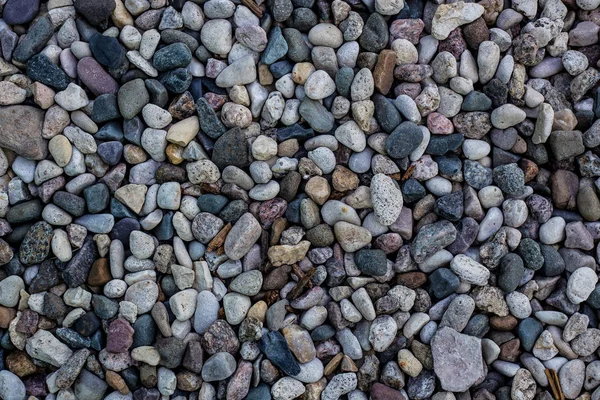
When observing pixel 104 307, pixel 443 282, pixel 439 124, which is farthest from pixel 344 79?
pixel 104 307

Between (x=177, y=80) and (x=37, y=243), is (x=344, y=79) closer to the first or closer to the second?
(x=177, y=80)

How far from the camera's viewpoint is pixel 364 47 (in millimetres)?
1314

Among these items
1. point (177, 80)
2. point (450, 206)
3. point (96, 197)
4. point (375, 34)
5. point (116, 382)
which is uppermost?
point (375, 34)

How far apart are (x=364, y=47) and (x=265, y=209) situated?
0.42 m

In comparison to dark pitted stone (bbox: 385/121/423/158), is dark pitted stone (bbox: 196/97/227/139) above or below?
below

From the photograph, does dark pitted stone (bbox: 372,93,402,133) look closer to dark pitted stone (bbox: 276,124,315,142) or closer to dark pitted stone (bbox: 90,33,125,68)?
dark pitted stone (bbox: 276,124,315,142)

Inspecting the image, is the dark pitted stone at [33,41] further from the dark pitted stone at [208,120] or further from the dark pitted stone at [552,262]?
the dark pitted stone at [552,262]

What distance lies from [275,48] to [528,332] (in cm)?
81

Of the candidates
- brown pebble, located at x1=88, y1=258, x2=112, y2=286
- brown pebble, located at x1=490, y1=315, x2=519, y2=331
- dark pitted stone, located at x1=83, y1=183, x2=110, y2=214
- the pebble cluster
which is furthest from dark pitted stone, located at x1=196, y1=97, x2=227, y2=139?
brown pebble, located at x1=490, y1=315, x2=519, y2=331

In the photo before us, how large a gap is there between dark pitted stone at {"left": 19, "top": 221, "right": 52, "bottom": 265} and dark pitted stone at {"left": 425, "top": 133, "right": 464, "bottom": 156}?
84 centimetres

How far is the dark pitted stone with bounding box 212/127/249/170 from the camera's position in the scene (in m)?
1.27

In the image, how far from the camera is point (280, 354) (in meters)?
1.23

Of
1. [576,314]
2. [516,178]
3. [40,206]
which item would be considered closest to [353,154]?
[516,178]

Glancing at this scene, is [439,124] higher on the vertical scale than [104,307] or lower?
higher
